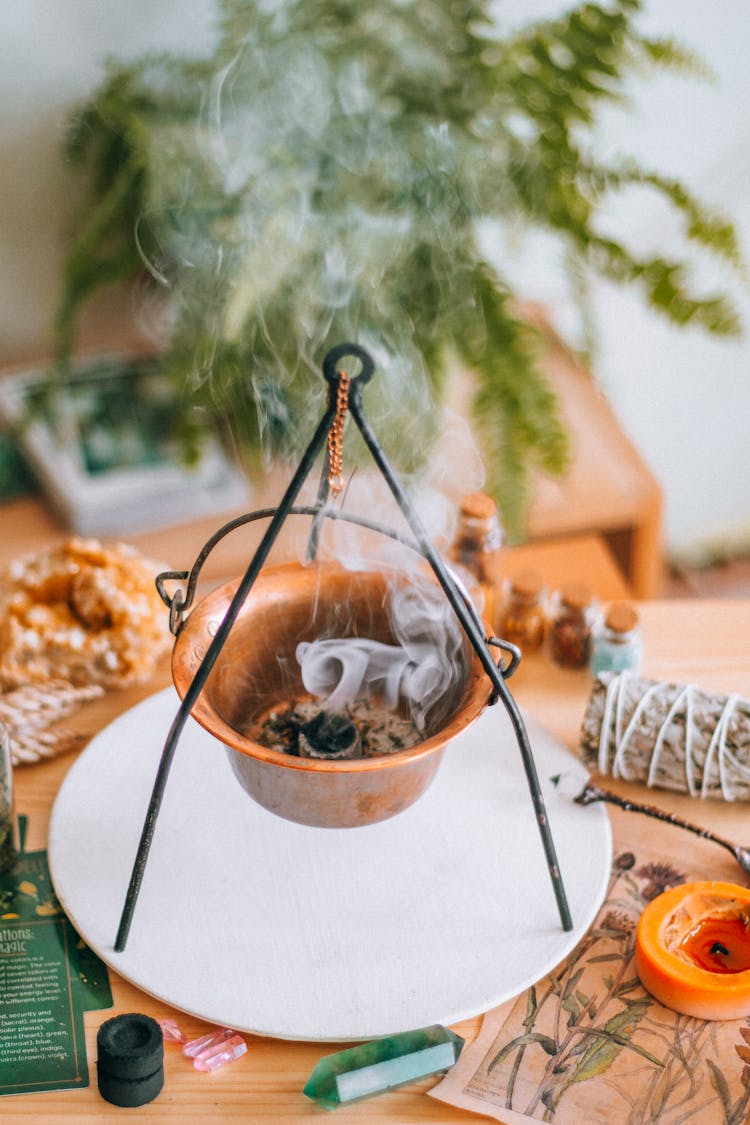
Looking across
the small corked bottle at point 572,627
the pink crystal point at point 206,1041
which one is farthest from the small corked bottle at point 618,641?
the pink crystal point at point 206,1041

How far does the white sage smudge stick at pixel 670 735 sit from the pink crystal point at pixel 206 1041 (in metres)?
0.44

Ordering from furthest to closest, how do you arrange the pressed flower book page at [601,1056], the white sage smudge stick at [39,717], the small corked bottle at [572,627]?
the small corked bottle at [572,627] → the white sage smudge stick at [39,717] → the pressed flower book page at [601,1056]

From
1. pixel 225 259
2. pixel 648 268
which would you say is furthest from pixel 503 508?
pixel 225 259

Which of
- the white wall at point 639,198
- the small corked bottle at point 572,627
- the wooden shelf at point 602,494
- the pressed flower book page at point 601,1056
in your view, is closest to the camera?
the pressed flower book page at point 601,1056

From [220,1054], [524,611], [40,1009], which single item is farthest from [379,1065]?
[524,611]

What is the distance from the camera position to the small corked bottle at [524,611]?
1304mm

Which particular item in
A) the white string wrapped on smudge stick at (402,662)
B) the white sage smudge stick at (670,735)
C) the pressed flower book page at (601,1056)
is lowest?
the pressed flower book page at (601,1056)

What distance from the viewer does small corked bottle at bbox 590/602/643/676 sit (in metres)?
1.20

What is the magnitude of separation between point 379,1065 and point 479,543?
0.61m

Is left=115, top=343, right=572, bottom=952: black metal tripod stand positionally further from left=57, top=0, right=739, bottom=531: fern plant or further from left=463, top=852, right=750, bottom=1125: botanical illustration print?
left=57, top=0, right=739, bottom=531: fern plant

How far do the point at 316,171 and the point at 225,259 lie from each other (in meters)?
0.17

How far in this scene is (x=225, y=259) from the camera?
5.03ft

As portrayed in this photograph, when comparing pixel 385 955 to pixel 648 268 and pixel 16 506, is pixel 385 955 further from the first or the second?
Result: pixel 16 506

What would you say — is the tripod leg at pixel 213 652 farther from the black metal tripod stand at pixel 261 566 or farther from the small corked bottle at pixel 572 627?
the small corked bottle at pixel 572 627
